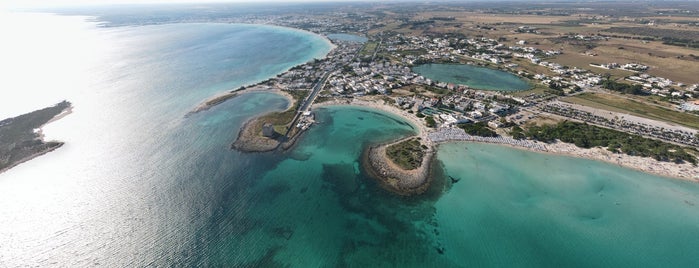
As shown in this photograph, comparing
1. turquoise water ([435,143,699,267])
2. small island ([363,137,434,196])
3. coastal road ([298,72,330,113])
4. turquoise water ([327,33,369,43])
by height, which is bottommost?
turquoise water ([435,143,699,267])

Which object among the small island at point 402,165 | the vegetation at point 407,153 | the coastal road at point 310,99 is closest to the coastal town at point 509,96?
the coastal road at point 310,99

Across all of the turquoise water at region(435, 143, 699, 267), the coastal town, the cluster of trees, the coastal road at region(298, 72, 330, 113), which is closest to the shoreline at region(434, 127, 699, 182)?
the coastal town

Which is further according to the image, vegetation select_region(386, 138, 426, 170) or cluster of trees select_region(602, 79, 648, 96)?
Answer: cluster of trees select_region(602, 79, 648, 96)

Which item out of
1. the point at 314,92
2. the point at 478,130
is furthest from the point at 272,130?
the point at 478,130

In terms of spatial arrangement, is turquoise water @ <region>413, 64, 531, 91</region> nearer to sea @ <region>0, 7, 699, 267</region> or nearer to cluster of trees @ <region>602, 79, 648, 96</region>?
cluster of trees @ <region>602, 79, 648, 96</region>

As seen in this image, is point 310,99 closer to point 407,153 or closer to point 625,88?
point 407,153

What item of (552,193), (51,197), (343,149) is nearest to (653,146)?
(552,193)

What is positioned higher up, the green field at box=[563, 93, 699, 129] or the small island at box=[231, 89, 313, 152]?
the green field at box=[563, 93, 699, 129]
